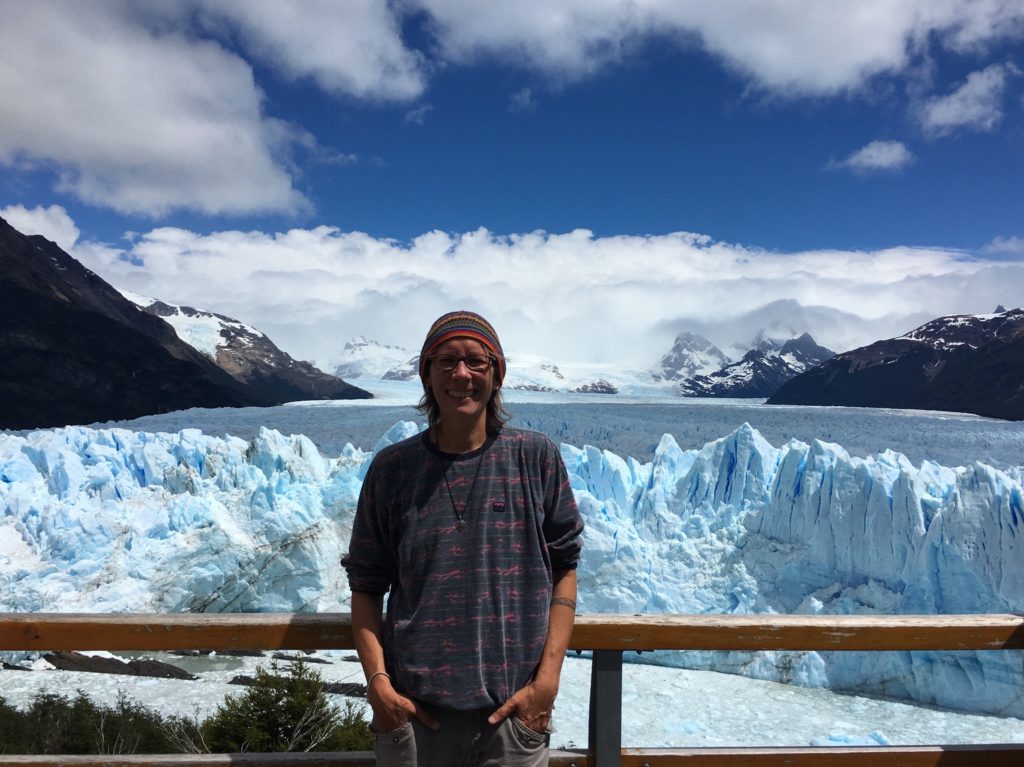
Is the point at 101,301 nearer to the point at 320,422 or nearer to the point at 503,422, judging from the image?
the point at 320,422

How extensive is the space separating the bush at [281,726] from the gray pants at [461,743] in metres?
4.17

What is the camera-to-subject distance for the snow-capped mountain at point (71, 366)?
3400cm

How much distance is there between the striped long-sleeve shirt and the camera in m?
1.29

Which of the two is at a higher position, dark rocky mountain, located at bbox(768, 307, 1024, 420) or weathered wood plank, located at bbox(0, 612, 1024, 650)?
dark rocky mountain, located at bbox(768, 307, 1024, 420)

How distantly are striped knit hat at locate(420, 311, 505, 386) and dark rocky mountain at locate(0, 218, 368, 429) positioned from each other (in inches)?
1449

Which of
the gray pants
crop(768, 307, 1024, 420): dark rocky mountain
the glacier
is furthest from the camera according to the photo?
crop(768, 307, 1024, 420): dark rocky mountain

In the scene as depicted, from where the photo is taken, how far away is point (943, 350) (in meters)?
43.0

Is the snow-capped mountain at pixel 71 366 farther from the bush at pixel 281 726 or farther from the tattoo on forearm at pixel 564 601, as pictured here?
the tattoo on forearm at pixel 564 601

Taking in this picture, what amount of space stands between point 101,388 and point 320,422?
2308cm

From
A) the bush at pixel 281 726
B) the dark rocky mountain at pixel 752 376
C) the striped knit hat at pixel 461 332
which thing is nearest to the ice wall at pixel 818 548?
the bush at pixel 281 726

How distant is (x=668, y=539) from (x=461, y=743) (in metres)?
9.03

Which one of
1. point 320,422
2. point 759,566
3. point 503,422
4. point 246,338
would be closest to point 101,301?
point 246,338

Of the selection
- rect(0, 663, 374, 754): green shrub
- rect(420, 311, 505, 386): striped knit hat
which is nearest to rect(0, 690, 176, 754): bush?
rect(0, 663, 374, 754): green shrub

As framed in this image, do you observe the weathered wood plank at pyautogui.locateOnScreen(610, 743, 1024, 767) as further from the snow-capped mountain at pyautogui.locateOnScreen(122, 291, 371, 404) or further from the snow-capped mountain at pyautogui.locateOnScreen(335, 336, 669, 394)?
the snow-capped mountain at pyautogui.locateOnScreen(122, 291, 371, 404)
